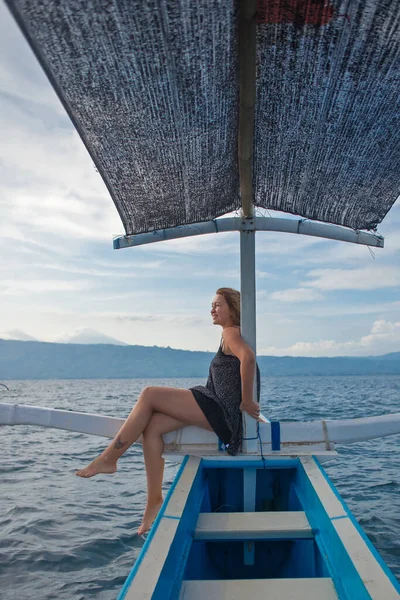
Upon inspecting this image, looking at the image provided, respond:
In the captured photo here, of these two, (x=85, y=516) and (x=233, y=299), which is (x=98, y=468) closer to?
(x=233, y=299)

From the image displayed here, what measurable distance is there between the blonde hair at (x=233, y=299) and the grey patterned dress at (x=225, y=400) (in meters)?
0.39

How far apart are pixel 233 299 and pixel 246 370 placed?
676 millimetres

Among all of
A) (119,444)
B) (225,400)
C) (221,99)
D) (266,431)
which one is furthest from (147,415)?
(221,99)

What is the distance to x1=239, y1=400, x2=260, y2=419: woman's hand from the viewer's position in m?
3.79

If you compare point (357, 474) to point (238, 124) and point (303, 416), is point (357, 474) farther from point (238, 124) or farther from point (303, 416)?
point (303, 416)

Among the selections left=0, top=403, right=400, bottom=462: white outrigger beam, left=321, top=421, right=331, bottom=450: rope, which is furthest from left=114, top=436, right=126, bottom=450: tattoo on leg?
left=321, top=421, right=331, bottom=450: rope

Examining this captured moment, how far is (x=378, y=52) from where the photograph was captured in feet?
7.75

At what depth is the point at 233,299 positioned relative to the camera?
Result: 13.7 ft

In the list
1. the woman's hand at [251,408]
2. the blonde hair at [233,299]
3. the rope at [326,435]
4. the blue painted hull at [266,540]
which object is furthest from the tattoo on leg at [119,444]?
the rope at [326,435]

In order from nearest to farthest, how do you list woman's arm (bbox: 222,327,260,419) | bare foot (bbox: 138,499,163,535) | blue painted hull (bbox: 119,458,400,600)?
blue painted hull (bbox: 119,458,400,600), bare foot (bbox: 138,499,163,535), woman's arm (bbox: 222,327,260,419)

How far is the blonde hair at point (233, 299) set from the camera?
417 centimetres

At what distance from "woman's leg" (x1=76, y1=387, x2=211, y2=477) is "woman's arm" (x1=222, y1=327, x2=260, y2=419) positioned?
0.33 metres

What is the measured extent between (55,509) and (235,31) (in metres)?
5.06

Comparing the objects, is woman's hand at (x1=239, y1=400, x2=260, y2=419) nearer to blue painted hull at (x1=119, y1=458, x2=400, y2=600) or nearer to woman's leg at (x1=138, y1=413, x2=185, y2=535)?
blue painted hull at (x1=119, y1=458, x2=400, y2=600)
